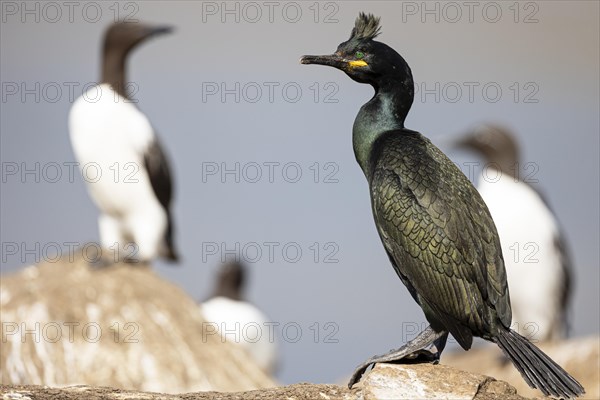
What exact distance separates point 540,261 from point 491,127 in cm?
230

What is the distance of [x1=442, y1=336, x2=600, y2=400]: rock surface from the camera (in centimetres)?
1499

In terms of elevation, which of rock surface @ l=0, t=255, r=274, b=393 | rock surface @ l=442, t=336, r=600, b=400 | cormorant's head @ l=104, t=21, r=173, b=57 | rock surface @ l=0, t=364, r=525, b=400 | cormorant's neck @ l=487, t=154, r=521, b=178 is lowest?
rock surface @ l=442, t=336, r=600, b=400

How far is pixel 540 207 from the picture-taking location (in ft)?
61.5

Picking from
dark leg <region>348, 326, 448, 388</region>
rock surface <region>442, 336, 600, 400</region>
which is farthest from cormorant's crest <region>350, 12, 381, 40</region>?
rock surface <region>442, 336, 600, 400</region>

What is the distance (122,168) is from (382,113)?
951cm

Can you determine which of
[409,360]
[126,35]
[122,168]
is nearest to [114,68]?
[126,35]

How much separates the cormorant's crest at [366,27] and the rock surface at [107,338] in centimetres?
644

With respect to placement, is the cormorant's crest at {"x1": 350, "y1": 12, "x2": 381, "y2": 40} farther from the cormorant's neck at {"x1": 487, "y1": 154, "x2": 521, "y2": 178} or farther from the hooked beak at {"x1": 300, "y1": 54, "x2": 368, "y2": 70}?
the cormorant's neck at {"x1": 487, "y1": 154, "x2": 521, "y2": 178}

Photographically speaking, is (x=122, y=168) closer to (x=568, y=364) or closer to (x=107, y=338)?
(x=107, y=338)

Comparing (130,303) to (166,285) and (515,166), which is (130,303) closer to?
(166,285)

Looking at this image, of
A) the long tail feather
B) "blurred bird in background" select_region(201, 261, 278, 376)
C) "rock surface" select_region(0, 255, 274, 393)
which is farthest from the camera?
"blurred bird in background" select_region(201, 261, 278, 376)

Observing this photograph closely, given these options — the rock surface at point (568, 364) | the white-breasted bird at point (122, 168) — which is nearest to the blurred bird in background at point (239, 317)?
the white-breasted bird at point (122, 168)

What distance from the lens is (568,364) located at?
614 inches

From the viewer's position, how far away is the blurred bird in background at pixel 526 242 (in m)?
18.4
